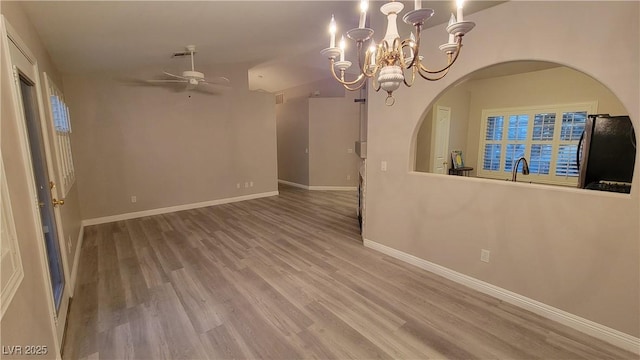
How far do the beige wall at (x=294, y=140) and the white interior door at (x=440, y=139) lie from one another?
3531mm

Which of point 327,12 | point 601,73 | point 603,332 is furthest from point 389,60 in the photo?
point 603,332

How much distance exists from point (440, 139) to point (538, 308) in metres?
4.00

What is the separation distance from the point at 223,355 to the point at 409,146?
266cm

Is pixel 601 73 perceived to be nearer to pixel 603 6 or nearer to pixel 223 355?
pixel 603 6

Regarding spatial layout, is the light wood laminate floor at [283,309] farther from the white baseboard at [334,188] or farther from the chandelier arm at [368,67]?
the white baseboard at [334,188]

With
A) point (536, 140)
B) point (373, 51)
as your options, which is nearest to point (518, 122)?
point (536, 140)

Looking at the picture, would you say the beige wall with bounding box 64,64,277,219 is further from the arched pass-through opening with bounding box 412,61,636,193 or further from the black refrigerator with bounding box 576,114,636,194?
the black refrigerator with bounding box 576,114,636,194

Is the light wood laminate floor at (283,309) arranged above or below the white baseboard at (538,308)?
below

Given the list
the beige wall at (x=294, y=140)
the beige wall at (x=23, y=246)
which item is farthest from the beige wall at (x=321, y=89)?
the beige wall at (x=23, y=246)

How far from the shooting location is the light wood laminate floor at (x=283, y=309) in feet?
6.38

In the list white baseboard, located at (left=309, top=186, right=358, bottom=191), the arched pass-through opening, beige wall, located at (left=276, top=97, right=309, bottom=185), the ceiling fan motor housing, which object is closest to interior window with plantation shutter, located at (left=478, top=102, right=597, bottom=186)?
the arched pass-through opening

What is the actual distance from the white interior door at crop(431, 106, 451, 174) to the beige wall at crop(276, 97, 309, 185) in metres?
3.53

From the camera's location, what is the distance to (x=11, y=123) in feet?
4.93

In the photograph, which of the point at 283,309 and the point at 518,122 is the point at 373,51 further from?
the point at 518,122
